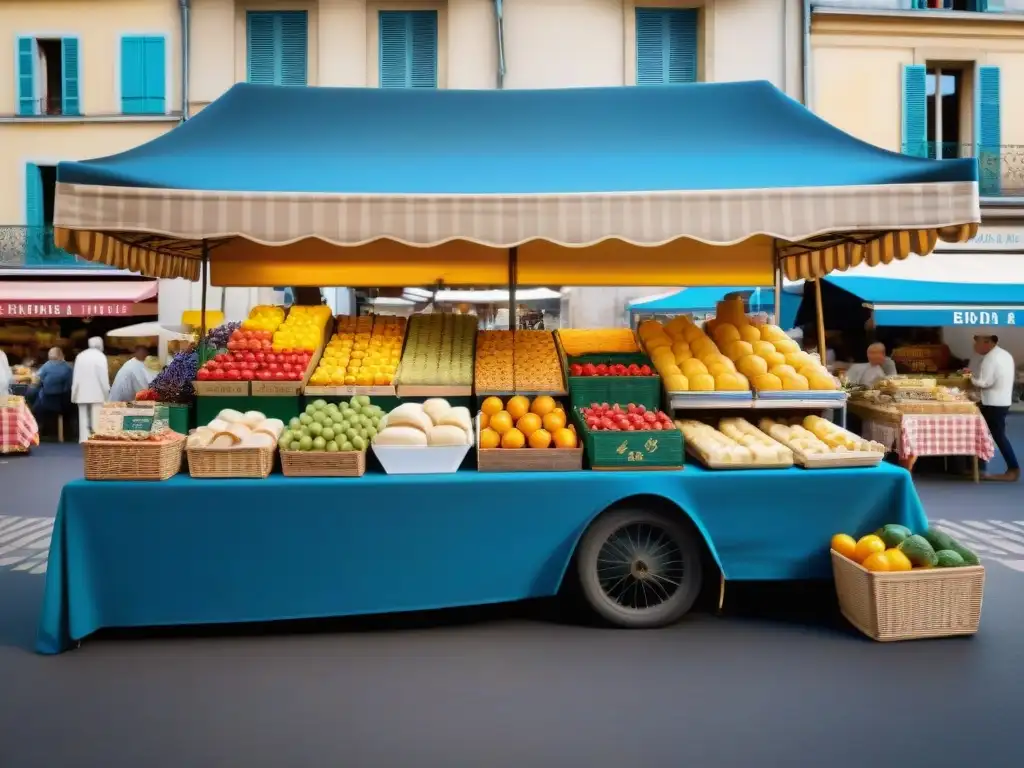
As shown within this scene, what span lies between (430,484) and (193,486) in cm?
124

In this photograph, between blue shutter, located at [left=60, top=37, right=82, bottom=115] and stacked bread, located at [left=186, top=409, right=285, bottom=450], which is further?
blue shutter, located at [left=60, top=37, right=82, bottom=115]

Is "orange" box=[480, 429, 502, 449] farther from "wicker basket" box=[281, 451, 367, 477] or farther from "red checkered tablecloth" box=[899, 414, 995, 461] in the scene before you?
"red checkered tablecloth" box=[899, 414, 995, 461]

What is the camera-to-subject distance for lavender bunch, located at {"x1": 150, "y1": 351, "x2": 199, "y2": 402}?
5.59 metres

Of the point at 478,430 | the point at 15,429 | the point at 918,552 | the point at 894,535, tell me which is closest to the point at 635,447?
the point at 478,430

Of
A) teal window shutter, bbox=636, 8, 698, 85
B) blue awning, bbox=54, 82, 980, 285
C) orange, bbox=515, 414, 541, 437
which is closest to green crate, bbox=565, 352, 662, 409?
orange, bbox=515, 414, 541, 437

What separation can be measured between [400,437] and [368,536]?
1.86 feet

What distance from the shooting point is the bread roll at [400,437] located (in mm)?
4527

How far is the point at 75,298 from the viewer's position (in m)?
15.5

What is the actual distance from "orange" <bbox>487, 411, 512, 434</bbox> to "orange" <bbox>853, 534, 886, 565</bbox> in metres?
2.02

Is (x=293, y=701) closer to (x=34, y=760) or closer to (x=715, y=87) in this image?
(x=34, y=760)

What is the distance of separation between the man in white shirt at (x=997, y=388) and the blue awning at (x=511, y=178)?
14.2 ft

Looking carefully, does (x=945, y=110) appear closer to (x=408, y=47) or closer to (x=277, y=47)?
(x=408, y=47)

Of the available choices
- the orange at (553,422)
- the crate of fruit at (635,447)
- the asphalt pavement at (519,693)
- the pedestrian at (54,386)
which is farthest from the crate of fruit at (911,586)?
the pedestrian at (54,386)

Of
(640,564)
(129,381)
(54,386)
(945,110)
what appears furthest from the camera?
(945,110)
